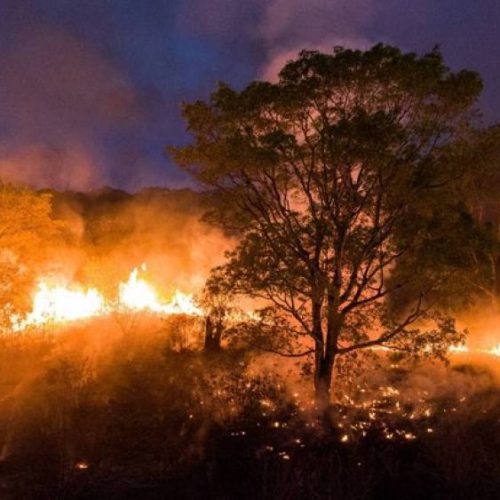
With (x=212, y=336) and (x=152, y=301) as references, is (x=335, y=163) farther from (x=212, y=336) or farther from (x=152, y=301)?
(x=152, y=301)

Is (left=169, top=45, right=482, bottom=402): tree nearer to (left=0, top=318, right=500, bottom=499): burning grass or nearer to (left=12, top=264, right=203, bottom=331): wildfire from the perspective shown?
(left=0, top=318, right=500, bottom=499): burning grass

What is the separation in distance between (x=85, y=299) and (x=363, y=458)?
17.3 m

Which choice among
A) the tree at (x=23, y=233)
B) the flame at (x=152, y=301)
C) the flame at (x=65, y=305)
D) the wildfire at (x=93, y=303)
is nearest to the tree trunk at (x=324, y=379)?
the wildfire at (x=93, y=303)

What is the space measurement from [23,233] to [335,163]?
65.2ft

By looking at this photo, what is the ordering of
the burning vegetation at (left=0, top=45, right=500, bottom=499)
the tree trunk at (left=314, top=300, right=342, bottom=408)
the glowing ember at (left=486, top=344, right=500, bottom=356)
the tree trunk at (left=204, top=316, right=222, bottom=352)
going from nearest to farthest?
the burning vegetation at (left=0, top=45, right=500, bottom=499), the tree trunk at (left=314, top=300, right=342, bottom=408), the tree trunk at (left=204, top=316, right=222, bottom=352), the glowing ember at (left=486, top=344, right=500, bottom=356)

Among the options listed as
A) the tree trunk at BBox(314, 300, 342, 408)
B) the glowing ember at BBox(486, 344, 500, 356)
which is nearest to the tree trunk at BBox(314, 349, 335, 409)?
the tree trunk at BBox(314, 300, 342, 408)

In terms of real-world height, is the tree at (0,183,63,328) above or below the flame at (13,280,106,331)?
above

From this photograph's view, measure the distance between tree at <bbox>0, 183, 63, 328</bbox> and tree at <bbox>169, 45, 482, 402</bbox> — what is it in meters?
15.7

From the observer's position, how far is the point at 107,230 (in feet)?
135

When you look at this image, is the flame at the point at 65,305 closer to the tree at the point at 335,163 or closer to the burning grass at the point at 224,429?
the burning grass at the point at 224,429

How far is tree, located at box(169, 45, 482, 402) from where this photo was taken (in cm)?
1009

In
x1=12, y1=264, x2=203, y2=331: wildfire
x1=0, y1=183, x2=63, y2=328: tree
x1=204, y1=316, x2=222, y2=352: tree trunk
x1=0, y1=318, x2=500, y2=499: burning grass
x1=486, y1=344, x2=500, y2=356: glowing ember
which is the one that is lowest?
x1=0, y1=318, x2=500, y2=499: burning grass

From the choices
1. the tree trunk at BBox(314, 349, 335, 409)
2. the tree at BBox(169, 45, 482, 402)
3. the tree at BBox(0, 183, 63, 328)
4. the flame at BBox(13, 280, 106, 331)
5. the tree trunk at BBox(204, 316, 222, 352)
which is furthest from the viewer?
the tree at BBox(0, 183, 63, 328)

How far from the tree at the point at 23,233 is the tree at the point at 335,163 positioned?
51.4ft
